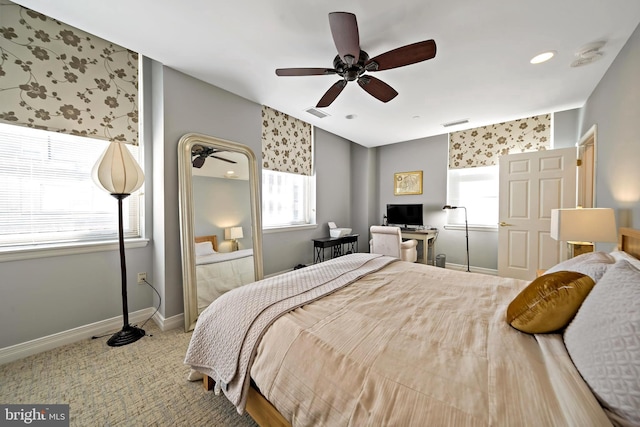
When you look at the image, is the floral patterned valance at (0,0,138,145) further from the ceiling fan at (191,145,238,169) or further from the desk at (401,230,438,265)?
the desk at (401,230,438,265)

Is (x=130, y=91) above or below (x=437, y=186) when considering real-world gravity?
above

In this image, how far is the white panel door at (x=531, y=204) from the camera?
3113 millimetres

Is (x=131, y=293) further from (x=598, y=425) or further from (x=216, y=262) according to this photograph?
(x=598, y=425)

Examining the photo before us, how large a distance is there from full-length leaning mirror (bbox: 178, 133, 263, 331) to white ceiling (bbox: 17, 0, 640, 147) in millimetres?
791

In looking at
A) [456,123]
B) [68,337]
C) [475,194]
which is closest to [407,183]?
[475,194]

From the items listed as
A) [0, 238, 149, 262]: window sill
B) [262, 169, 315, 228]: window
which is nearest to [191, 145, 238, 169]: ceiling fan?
[0, 238, 149, 262]: window sill

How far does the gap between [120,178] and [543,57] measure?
148 inches

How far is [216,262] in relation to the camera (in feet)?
8.52

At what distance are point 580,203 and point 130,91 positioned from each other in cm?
535

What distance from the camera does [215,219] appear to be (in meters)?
2.62

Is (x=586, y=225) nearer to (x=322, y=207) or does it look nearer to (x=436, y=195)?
(x=436, y=195)

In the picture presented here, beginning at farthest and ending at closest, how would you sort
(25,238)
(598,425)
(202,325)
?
(25,238) → (202,325) → (598,425)

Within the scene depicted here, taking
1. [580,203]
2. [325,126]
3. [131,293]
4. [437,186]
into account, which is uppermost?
[325,126]

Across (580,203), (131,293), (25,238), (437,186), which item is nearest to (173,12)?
(25,238)
